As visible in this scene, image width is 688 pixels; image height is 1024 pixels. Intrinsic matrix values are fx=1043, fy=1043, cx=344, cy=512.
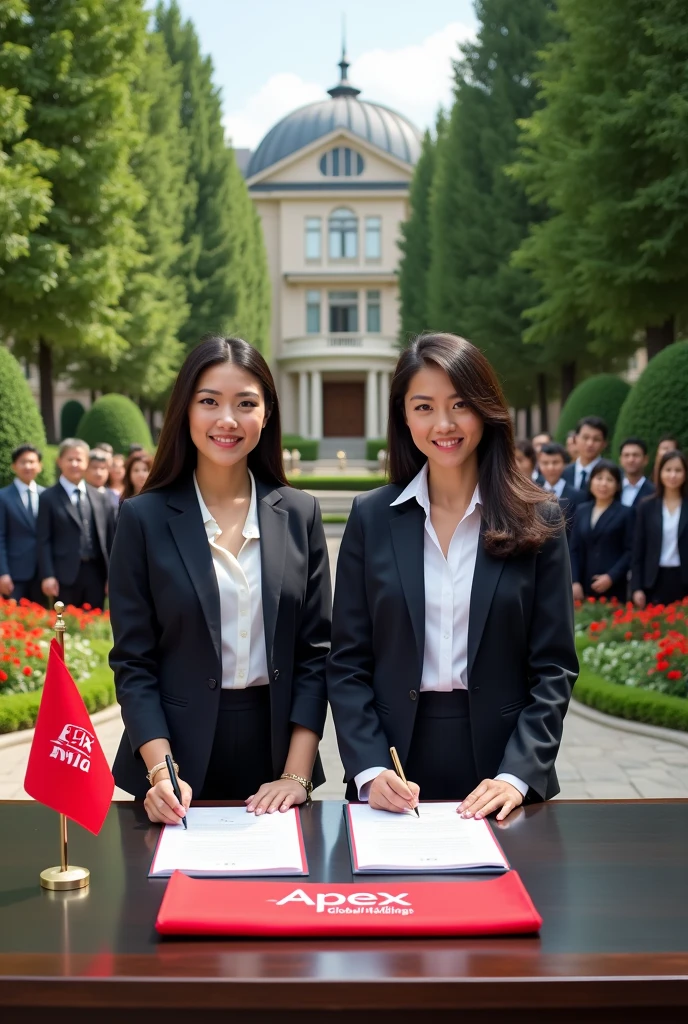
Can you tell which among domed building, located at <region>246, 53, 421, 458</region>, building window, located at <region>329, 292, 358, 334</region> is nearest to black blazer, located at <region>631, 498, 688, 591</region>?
domed building, located at <region>246, 53, 421, 458</region>

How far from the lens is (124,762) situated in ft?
7.89

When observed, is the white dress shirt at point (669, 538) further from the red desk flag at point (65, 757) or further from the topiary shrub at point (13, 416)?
the topiary shrub at point (13, 416)

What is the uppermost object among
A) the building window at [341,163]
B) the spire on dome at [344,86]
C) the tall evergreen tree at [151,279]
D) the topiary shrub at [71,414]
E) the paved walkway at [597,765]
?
the spire on dome at [344,86]

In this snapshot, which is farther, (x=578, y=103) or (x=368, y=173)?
(x=368, y=173)

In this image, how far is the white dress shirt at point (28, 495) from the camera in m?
7.62

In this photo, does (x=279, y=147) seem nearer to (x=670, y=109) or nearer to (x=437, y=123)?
(x=437, y=123)

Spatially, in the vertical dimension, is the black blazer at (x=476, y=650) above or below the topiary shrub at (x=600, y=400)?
below

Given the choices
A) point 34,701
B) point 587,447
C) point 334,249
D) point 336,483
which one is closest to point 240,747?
point 34,701

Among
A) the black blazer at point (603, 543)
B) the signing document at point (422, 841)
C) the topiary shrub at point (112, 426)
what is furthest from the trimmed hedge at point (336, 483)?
the signing document at point (422, 841)

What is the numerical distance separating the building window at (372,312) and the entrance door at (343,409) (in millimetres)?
3180

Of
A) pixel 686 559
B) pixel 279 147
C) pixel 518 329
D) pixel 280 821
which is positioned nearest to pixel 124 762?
pixel 280 821

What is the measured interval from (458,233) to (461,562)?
78.8 ft

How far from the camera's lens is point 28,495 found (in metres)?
7.64

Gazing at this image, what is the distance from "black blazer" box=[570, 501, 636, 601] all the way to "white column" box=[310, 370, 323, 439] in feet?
125
